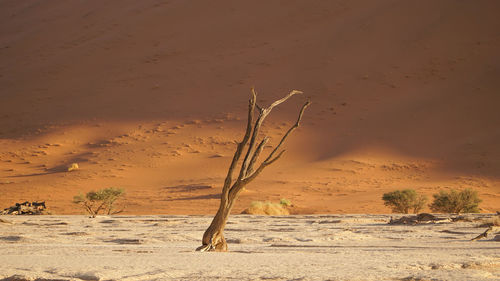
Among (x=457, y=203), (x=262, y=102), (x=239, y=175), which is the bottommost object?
(x=239, y=175)

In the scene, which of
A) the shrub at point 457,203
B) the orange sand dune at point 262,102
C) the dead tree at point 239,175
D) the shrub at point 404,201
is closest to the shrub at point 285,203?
the orange sand dune at point 262,102

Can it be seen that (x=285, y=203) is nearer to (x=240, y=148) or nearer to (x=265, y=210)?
(x=265, y=210)

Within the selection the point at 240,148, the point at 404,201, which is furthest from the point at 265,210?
the point at 240,148

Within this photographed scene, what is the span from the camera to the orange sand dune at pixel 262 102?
26922 millimetres

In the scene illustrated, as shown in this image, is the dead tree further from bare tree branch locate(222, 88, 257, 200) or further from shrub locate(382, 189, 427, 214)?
shrub locate(382, 189, 427, 214)

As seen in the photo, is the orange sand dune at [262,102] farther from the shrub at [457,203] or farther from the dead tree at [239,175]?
the dead tree at [239,175]

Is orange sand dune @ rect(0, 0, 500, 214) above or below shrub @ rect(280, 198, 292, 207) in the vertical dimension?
above

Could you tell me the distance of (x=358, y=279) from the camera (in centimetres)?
391

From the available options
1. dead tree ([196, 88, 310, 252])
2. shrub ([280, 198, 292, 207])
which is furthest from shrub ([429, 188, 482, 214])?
dead tree ([196, 88, 310, 252])

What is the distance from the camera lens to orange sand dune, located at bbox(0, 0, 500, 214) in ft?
88.3

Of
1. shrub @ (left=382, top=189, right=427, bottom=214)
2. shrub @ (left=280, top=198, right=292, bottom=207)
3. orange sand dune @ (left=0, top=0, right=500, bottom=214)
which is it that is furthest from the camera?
orange sand dune @ (left=0, top=0, right=500, bottom=214)

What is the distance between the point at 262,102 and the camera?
35156 millimetres

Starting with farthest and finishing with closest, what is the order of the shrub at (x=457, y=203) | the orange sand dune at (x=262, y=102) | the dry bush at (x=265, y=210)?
the orange sand dune at (x=262, y=102) → the shrub at (x=457, y=203) → the dry bush at (x=265, y=210)

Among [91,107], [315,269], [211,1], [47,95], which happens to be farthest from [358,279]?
[211,1]
